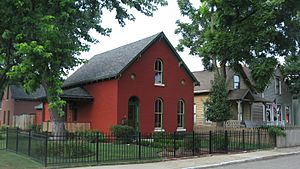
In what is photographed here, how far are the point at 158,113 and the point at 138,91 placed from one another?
2638 millimetres

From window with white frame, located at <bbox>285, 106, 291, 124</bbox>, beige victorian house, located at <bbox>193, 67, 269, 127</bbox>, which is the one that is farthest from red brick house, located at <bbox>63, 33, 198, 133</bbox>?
window with white frame, located at <bbox>285, 106, 291, 124</bbox>

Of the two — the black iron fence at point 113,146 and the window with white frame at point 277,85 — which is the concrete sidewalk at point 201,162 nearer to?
the black iron fence at point 113,146

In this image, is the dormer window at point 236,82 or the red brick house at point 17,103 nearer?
the dormer window at point 236,82

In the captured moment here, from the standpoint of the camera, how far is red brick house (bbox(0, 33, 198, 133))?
26.4 metres

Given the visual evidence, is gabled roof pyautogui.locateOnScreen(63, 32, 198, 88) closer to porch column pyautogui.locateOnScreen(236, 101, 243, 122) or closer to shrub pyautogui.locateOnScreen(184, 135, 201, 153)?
porch column pyautogui.locateOnScreen(236, 101, 243, 122)

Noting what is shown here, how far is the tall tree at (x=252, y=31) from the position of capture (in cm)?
2711

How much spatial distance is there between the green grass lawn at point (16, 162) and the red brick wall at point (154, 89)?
1022 centimetres

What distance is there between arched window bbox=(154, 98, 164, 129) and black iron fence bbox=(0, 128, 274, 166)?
6.36m

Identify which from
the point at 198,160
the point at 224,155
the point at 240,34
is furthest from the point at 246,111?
the point at 198,160

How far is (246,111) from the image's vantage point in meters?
37.8

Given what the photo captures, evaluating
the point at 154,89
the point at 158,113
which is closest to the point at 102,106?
the point at 154,89

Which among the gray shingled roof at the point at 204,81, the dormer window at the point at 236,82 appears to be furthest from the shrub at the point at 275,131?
the dormer window at the point at 236,82

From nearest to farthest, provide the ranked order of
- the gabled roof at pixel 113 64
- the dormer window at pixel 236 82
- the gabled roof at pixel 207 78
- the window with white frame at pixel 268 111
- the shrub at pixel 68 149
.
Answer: the shrub at pixel 68 149
the gabled roof at pixel 113 64
the dormer window at pixel 236 82
the gabled roof at pixel 207 78
the window with white frame at pixel 268 111

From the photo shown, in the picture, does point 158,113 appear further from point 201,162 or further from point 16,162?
point 16,162
